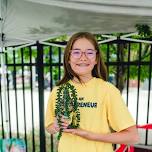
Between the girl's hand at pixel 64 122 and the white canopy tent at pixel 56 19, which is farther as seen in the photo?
the white canopy tent at pixel 56 19

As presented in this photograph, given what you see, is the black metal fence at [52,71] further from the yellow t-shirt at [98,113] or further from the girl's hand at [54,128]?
the yellow t-shirt at [98,113]

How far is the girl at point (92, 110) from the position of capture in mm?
1615

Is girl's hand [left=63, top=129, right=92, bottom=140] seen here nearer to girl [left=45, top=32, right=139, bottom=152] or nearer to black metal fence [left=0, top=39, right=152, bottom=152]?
girl [left=45, top=32, right=139, bottom=152]

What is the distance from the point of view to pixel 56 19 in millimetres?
3008

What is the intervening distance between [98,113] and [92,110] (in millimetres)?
40

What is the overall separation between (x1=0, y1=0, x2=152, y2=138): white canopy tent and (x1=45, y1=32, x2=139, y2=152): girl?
0.63 metres

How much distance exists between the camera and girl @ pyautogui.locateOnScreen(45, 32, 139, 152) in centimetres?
162

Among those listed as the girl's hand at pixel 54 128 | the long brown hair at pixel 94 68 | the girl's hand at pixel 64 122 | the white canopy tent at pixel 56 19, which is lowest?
the girl's hand at pixel 54 128

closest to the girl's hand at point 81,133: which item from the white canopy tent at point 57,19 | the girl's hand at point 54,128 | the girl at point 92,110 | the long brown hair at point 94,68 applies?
the girl at point 92,110

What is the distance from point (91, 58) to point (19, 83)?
902 inches

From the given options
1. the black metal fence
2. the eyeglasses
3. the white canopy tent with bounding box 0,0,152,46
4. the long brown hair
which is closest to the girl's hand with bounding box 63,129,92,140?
the long brown hair

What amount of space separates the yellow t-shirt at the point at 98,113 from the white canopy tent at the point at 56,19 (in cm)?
78

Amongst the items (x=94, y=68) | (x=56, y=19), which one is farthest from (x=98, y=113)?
(x=56, y=19)

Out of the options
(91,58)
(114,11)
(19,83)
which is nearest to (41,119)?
(114,11)
